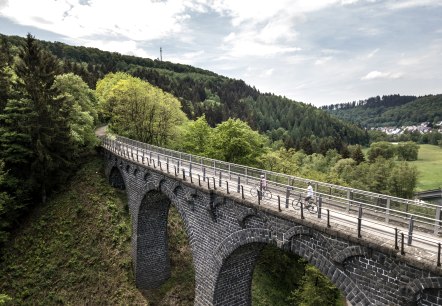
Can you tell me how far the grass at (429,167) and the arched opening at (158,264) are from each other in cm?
7338

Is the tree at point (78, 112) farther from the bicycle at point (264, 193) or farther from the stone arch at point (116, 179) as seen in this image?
the bicycle at point (264, 193)

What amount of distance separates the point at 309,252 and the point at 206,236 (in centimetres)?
800

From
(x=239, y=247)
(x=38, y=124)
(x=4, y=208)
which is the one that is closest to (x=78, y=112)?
(x=38, y=124)

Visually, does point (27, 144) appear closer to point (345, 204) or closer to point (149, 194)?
point (149, 194)

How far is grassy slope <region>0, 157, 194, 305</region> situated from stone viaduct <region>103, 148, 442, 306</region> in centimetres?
159

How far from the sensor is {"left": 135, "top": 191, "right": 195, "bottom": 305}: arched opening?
1129 inches

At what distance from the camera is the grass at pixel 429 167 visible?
84125mm

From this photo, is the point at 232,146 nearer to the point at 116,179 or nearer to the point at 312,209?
the point at 116,179

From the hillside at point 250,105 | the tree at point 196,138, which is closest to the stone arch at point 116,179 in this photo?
the tree at point 196,138

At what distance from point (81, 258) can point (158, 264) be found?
7.32 metres

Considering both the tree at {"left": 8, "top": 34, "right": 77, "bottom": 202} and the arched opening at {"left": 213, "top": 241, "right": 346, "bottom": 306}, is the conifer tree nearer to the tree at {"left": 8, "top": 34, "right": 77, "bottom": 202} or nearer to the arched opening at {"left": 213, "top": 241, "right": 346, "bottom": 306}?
the tree at {"left": 8, "top": 34, "right": 77, "bottom": 202}

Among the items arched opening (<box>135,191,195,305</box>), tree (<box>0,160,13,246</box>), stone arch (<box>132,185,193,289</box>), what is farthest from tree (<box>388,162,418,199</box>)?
tree (<box>0,160,13,246</box>)

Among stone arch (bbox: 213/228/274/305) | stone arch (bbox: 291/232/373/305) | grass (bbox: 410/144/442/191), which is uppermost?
stone arch (bbox: 291/232/373/305)

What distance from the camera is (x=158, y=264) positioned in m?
30.0
